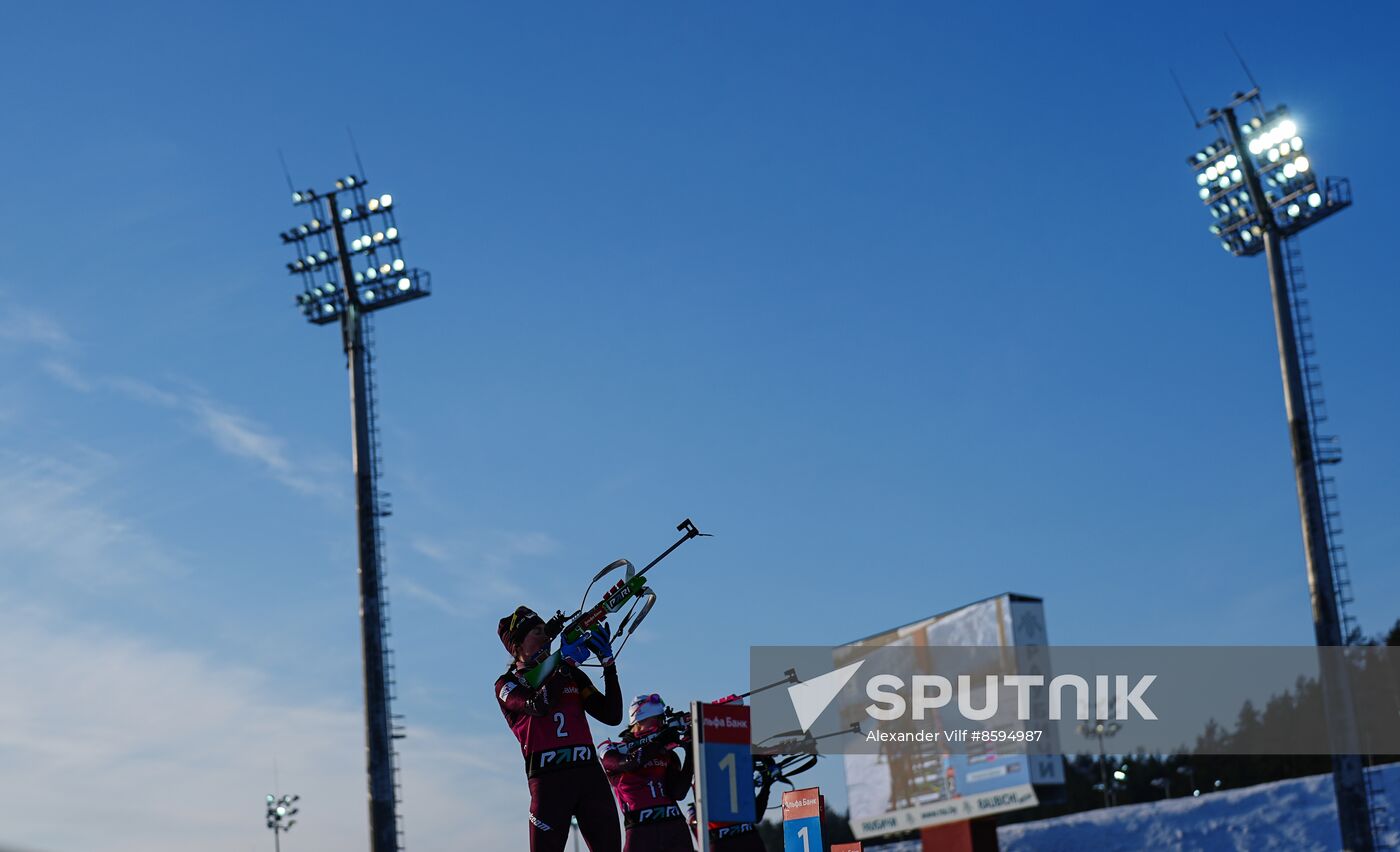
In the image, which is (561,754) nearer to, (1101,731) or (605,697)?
(605,697)

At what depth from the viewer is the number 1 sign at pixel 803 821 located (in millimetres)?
14172

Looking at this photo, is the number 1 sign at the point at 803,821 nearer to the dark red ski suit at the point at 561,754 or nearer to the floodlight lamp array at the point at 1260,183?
the dark red ski suit at the point at 561,754

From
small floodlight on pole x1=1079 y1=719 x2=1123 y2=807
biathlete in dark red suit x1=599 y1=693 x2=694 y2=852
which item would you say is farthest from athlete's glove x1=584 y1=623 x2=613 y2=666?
small floodlight on pole x1=1079 y1=719 x2=1123 y2=807

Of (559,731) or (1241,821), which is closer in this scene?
(559,731)

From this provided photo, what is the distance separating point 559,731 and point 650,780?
2711 millimetres

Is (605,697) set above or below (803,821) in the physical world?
above

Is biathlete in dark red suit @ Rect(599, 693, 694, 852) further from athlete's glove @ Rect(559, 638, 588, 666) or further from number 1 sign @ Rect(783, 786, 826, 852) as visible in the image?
athlete's glove @ Rect(559, 638, 588, 666)

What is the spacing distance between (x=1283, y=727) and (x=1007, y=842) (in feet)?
95.9

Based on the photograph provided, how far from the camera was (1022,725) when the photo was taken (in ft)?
88.2

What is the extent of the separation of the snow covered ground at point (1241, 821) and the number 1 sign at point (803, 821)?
23358 millimetres

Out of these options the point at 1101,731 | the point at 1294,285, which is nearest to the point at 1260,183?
the point at 1294,285

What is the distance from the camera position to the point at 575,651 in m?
11.0

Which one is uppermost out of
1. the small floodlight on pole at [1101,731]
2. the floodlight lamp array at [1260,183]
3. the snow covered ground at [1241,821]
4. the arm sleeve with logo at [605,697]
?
the floodlight lamp array at [1260,183]
